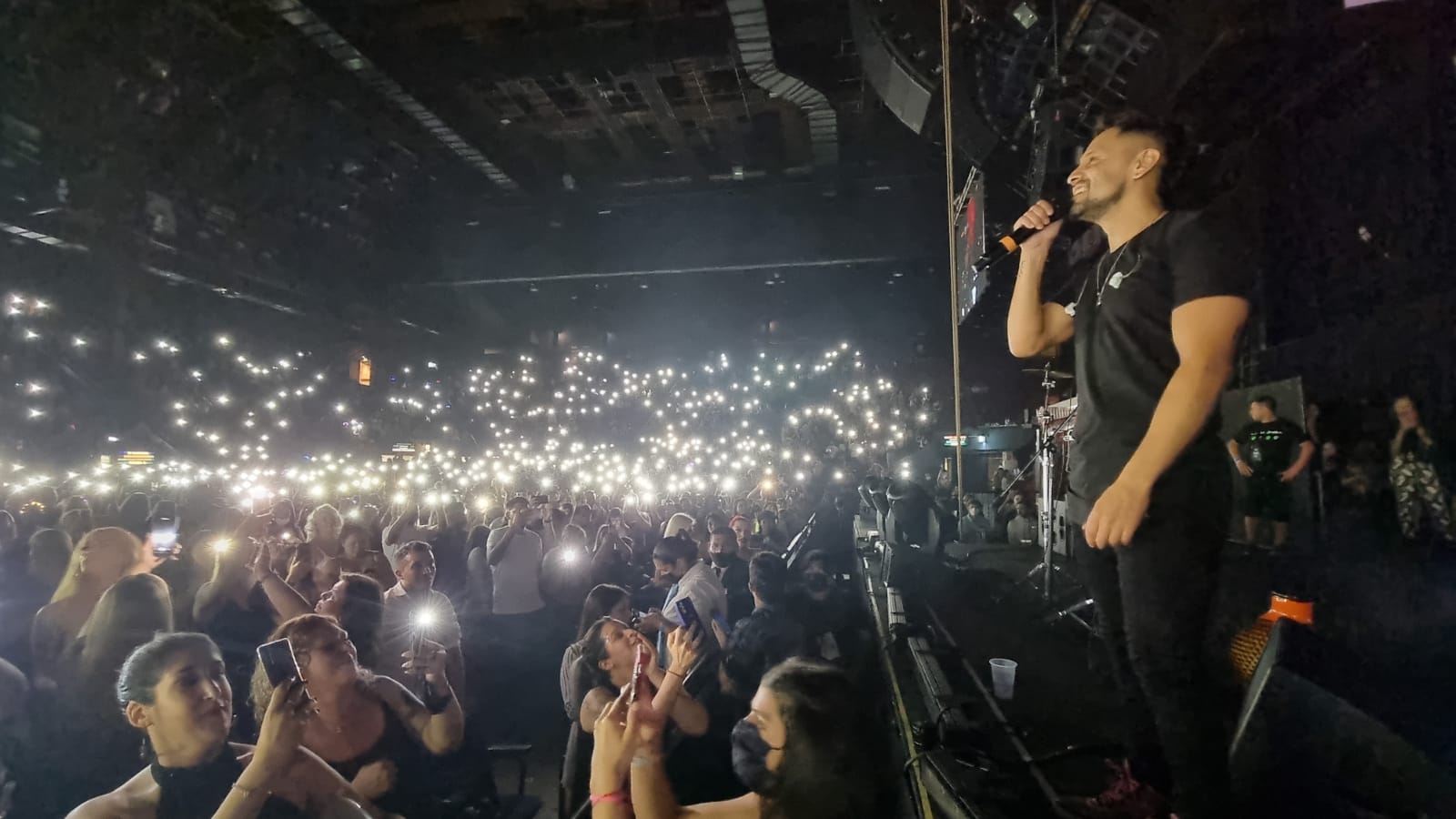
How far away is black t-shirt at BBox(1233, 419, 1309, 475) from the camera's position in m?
3.35

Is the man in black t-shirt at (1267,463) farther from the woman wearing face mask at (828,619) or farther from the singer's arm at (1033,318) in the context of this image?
the singer's arm at (1033,318)

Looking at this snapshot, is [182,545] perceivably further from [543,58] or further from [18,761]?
[543,58]

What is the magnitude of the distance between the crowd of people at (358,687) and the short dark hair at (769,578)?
0.01 meters

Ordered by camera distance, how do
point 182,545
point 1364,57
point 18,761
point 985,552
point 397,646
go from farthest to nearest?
point 985,552, point 182,545, point 397,646, point 1364,57, point 18,761

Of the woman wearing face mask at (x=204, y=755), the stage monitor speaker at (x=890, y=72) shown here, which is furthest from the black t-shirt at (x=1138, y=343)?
the woman wearing face mask at (x=204, y=755)

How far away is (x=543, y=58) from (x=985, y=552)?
6717mm

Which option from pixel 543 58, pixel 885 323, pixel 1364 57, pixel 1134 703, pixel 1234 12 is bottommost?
pixel 1134 703

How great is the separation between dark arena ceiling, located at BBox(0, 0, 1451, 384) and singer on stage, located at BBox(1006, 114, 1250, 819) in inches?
35.8

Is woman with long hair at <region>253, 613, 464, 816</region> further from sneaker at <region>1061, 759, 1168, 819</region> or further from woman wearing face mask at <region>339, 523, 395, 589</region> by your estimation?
sneaker at <region>1061, 759, 1168, 819</region>

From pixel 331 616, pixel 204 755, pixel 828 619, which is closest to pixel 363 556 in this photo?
pixel 331 616

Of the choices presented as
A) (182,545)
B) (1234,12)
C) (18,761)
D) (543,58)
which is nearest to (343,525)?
(182,545)

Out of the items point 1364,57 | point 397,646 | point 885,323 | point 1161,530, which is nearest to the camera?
point 1161,530

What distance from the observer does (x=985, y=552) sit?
23.8ft

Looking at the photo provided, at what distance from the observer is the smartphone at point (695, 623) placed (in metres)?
2.19
